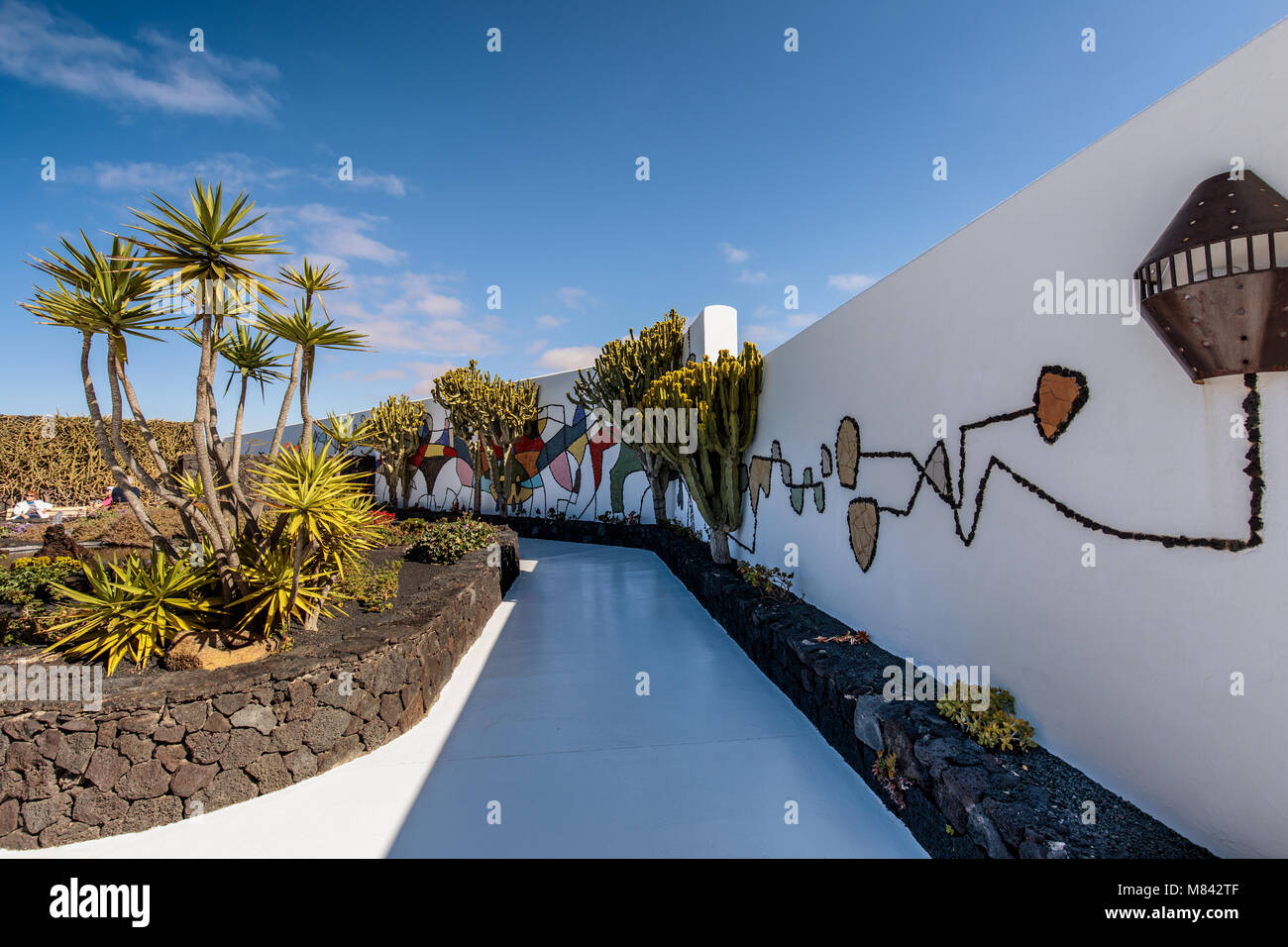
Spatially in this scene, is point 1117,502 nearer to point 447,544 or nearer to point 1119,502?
point 1119,502

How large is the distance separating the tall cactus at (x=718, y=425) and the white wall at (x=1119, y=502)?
302 centimetres

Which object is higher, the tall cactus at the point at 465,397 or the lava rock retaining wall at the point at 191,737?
the tall cactus at the point at 465,397

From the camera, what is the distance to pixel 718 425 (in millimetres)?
7078

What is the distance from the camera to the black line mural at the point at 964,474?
1876mm

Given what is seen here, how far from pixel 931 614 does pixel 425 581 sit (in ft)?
16.6

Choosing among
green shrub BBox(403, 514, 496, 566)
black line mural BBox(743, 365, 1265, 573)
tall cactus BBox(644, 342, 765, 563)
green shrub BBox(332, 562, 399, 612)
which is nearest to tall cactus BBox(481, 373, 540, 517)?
green shrub BBox(403, 514, 496, 566)

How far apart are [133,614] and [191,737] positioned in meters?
1.10

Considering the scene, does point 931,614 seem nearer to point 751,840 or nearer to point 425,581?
point 751,840

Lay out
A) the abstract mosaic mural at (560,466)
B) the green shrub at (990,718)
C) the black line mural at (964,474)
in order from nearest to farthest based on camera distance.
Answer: the black line mural at (964,474) → the green shrub at (990,718) → the abstract mosaic mural at (560,466)

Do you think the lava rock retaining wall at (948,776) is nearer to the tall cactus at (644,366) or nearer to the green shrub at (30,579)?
the tall cactus at (644,366)

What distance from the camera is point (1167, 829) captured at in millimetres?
2154

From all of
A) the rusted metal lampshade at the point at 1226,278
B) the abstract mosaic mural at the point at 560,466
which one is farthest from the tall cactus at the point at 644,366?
the rusted metal lampshade at the point at 1226,278

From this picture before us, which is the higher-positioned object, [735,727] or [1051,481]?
[1051,481]
